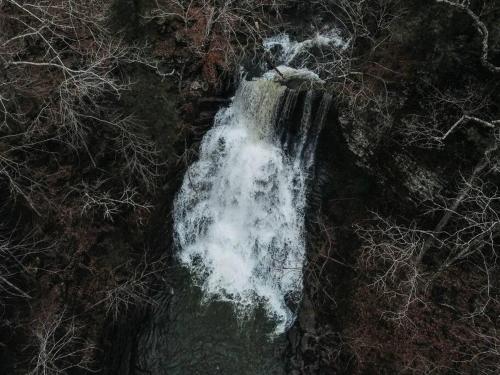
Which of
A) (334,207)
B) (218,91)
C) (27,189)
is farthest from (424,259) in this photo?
(27,189)

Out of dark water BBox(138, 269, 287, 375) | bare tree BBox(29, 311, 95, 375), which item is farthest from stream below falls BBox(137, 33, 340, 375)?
bare tree BBox(29, 311, 95, 375)

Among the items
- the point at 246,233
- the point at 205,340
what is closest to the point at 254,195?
the point at 246,233

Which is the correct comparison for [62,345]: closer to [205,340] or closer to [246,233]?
[205,340]

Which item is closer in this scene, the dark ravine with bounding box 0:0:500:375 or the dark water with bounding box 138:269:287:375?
the dark ravine with bounding box 0:0:500:375

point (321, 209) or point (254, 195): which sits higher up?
point (321, 209)

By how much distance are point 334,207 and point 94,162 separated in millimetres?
5611

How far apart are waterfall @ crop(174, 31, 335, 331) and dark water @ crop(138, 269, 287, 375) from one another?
46 cm

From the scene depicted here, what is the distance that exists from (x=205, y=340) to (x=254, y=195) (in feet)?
11.5

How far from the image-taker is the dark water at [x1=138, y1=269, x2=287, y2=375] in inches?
307

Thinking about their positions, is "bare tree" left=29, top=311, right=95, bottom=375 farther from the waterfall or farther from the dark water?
the waterfall

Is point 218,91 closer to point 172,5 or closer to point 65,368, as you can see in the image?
point 172,5

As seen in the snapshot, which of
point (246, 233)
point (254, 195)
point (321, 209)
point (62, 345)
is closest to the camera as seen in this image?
point (62, 345)

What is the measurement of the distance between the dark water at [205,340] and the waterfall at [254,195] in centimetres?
46

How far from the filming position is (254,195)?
9.59 meters
